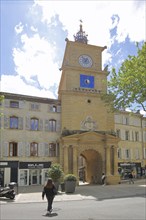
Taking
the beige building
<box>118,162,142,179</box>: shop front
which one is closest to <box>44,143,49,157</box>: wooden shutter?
the beige building

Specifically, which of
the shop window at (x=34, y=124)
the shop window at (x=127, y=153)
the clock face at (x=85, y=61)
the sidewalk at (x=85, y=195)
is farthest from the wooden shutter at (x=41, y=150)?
the shop window at (x=127, y=153)

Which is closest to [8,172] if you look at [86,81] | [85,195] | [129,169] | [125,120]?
[85,195]

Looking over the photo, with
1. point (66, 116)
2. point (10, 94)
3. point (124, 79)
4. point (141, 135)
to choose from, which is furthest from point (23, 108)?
point (141, 135)

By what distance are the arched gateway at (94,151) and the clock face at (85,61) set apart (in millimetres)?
9160

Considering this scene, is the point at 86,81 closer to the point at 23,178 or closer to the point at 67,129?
the point at 67,129

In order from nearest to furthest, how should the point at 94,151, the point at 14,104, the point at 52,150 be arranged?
the point at 14,104, the point at 52,150, the point at 94,151

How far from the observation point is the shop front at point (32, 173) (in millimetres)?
33000

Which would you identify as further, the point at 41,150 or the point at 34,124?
the point at 34,124

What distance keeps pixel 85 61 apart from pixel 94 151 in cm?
1197

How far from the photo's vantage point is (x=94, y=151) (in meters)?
36.0

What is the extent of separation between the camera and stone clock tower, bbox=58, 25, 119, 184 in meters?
33.9

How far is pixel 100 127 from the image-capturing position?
119ft

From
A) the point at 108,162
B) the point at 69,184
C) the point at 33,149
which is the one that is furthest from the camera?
the point at 108,162

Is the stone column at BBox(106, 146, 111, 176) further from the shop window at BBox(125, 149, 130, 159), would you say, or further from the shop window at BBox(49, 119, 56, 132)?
the shop window at BBox(125, 149, 130, 159)
